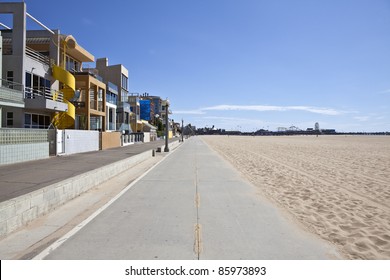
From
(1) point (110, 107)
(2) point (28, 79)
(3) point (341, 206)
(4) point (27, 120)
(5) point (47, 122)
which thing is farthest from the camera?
(1) point (110, 107)

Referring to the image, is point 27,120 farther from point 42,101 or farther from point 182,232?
point 182,232

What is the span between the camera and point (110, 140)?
106 feet

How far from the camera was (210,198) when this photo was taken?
28.5ft

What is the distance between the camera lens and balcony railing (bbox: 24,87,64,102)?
20.7 meters

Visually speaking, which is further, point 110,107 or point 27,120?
point 110,107

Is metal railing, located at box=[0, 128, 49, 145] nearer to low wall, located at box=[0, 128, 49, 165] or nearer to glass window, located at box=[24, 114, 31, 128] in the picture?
low wall, located at box=[0, 128, 49, 165]

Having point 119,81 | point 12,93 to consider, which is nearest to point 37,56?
point 12,93

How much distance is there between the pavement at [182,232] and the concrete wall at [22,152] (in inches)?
293

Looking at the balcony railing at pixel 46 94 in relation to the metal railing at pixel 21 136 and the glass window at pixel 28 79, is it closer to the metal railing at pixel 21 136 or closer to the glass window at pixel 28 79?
the glass window at pixel 28 79

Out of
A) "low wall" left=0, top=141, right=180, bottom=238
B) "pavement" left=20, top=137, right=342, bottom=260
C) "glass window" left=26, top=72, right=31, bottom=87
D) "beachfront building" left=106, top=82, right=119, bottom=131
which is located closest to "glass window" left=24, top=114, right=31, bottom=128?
"glass window" left=26, top=72, right=31, bottom=87

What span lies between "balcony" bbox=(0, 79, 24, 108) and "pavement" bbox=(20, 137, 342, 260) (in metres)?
12.2

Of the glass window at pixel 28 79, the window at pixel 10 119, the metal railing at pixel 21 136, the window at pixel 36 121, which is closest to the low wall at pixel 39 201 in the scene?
the metal railing at pixel 21 136

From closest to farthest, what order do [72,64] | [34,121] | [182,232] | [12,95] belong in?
[182,232] < [12,95] < [34,121] < [72,64]

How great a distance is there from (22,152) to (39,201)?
993 centimetres
